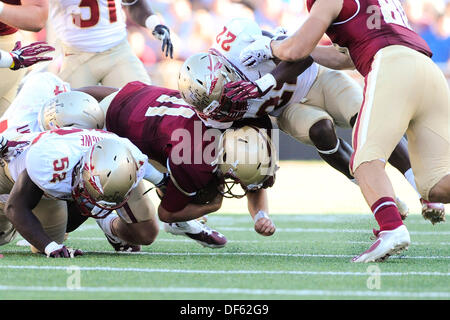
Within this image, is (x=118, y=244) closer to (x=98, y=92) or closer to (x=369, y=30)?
(x=98, y=92)

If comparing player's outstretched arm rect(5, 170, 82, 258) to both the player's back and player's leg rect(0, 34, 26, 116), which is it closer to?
the player's back

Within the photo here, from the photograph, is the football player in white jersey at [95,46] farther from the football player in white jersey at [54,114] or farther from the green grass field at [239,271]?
the green grass field at [239,271]

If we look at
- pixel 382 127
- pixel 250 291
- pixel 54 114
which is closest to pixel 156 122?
pixel 54 114

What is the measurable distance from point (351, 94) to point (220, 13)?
7461 millimetres

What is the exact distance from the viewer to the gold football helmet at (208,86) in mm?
4395

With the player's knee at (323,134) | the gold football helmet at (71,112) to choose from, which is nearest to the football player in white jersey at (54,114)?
the gold football helmet at (71,112)

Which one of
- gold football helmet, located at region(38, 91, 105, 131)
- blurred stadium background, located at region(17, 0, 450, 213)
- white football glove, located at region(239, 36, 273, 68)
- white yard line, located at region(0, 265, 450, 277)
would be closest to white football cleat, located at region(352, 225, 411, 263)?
white yard line, located at region(0, 265, 450, 277)

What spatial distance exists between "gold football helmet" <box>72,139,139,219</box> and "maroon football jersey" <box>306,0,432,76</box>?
4.06 feet

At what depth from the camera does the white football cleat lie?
3885 mm

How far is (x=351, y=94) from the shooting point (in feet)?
16.2

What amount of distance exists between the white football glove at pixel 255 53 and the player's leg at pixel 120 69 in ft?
4.75

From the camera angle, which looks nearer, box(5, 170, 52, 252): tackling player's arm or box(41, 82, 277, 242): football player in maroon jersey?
box(5, 170, 52, 252): tackling player's arm

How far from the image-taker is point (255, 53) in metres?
4.61
